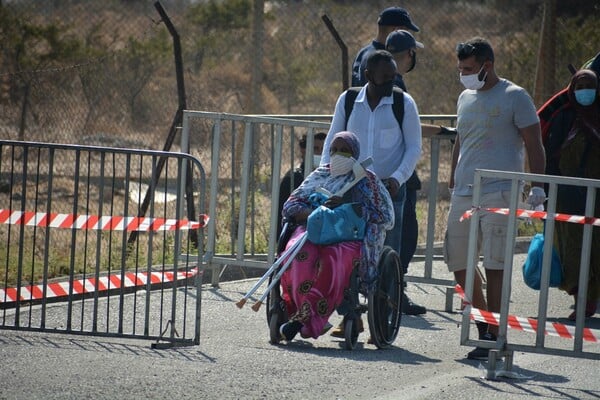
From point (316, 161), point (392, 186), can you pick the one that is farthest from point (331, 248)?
point (316, 161)

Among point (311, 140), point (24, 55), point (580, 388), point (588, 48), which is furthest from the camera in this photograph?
point (588, 48)

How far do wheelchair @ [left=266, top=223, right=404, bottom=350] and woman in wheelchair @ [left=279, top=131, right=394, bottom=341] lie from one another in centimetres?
4

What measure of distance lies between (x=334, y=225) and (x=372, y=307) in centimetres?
55

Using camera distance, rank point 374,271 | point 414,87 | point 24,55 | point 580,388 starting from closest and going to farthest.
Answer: point 580,388
point 374,271
point 24,55
point 414,87

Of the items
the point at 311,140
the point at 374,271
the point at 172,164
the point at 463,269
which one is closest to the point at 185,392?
the point at 374,271

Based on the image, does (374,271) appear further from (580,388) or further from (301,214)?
(580,388)

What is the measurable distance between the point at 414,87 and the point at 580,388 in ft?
54.3

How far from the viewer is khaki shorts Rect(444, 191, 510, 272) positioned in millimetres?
7953

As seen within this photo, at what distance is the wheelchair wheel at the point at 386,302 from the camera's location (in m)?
7.93

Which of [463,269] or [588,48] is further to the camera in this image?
[588,48]

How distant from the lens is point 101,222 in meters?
8.02

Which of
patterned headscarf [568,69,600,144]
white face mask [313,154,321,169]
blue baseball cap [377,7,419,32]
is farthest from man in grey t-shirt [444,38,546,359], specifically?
white face mask [313,154,321,169]

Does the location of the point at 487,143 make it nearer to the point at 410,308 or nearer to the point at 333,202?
the point at 333,202

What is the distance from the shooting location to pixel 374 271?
26.3ft
